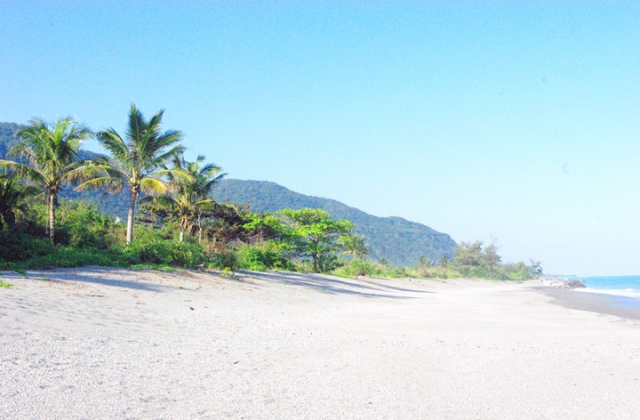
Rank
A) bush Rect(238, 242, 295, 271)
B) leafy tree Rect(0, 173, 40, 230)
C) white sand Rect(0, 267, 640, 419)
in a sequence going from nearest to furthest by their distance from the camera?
1. white sand Rect(0, 267, 640, 419)
2. leafy tree Rect(0, 173, 40, 230)
3. bush Rect(238, 242, 295, 271)

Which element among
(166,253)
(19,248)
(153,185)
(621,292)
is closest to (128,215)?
(153,185)

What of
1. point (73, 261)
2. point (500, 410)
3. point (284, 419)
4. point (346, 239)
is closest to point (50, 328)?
point (284, 419)

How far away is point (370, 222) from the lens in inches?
6649

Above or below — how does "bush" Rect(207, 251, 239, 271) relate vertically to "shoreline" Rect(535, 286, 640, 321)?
above

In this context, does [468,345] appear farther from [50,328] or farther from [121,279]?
[121,279]

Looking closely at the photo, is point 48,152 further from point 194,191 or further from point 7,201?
point 194,191

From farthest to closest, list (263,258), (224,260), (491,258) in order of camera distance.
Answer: (491,258) → (263,258) → (224,260)

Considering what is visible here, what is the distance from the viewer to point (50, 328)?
18.4 feet

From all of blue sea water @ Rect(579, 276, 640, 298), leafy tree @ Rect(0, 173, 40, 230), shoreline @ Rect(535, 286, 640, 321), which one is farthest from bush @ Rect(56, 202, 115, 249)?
blue sea water @ Rect(579, 276, 640, 298)

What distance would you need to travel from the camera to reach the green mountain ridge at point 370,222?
5399 inches

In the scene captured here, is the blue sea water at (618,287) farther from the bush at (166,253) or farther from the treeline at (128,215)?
the bush at (166,253)

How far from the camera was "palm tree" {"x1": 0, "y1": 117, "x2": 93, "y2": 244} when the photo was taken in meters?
19.2

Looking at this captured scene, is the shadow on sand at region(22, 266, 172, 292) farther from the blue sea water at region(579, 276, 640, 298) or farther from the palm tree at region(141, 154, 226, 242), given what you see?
the blue sea water at region(579, 276, 640, 298)

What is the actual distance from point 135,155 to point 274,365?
19.0 m
